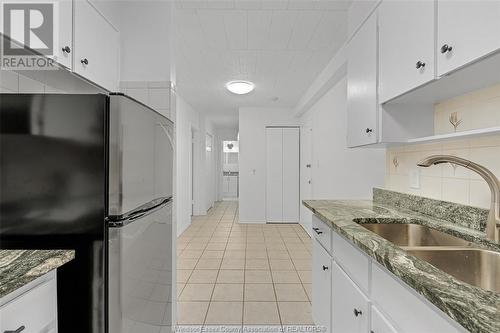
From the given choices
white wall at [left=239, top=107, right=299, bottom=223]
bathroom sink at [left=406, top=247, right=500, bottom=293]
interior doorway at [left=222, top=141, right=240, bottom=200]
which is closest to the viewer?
bathroom sink at [left=406, top=247, right=500, bottom=293]

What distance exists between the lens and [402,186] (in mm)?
2000

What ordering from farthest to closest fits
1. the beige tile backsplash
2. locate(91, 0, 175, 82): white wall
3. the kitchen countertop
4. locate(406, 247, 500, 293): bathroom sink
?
locate(91, 0, 175, 82): white wall < the beige tile backsplash < locate(406, 247, 500, 293): bathroom sink < the kitchen countertop

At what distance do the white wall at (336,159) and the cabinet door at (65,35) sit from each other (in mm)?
2324

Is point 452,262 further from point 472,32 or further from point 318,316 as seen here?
point 318,316

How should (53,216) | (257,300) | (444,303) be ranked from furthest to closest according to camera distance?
(257,300) → (53,216) → (444,303)

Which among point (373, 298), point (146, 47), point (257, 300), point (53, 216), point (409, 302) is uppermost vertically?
point (146, 47)

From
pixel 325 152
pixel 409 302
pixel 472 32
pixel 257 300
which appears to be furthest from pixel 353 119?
pixel 325 152

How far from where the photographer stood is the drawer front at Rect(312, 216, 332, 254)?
5.38 feet

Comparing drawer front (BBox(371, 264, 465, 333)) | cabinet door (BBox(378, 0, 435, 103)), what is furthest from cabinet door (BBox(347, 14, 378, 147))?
drawer front (BBox(371, 264, 465, 333))

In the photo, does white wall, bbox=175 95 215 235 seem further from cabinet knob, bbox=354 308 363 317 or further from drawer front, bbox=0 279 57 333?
cabinet knob, bbox=354 308 363 317

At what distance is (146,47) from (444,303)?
223cm

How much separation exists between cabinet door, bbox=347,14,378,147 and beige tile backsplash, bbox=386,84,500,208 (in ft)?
1.20

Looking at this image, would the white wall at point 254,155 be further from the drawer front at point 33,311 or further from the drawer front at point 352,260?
the drawer front at point 33,311

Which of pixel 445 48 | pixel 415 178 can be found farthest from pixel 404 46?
pixel 415 178
